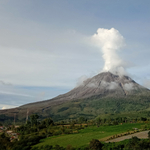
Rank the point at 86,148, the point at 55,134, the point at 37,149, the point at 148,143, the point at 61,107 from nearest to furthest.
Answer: the point at 148,143 < the point at 86,148 < the point at 37,149 < the point at 55,134 < the point at 61,107

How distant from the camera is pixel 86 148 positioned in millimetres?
33781

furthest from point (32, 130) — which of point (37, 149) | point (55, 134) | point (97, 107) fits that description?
point (97, 107)

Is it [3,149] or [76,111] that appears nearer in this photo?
[3,149]

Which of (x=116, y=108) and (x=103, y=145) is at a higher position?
(x=116, y=108)

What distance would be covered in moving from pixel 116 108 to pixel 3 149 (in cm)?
15170

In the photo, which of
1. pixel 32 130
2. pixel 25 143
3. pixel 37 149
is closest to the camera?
pixel 37 149

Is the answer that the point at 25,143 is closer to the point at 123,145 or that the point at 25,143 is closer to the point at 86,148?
the point at 86,148

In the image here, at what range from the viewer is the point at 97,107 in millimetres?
187625

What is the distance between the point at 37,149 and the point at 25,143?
7.21 m

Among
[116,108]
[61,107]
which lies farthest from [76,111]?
[116,108]

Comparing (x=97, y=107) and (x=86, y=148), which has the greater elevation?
(x=97, y=107)

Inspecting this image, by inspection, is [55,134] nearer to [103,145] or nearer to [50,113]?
[103,145]

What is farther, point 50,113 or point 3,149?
point 50,113

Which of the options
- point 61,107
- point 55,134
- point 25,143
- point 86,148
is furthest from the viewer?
point 61,107
